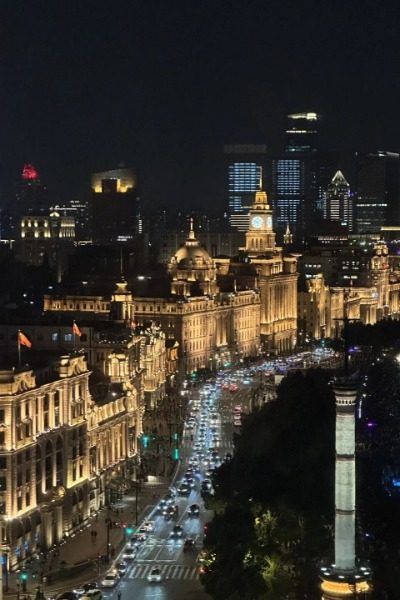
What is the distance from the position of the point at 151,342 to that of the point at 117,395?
20.6 metres

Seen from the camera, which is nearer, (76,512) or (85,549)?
(85,549)

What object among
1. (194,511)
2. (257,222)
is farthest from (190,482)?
(257,222)

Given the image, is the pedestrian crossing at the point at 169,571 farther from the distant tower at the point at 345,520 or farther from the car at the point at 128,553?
the distant tower at the point at 345,520

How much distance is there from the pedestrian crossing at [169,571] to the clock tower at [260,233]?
84.3 m

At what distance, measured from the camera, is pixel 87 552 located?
145 ft

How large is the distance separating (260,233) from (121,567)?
86688 millimetres

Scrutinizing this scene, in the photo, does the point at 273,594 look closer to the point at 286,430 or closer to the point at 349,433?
the point at 349,433

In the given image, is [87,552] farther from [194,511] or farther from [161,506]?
[161,506]

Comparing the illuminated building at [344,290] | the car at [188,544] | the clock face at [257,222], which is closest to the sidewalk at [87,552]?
the car at [188,544]

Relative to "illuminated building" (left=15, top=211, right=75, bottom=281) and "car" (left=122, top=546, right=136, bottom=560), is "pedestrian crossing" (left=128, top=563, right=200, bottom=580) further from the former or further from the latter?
"illuminated building" (left=15, top=211, right=75, bottom=281)

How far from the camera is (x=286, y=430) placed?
1909 inches

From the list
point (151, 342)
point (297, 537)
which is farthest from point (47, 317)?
point (297, 537)

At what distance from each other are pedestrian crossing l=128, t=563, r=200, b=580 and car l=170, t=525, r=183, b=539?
133 inches

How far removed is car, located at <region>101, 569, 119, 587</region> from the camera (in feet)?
133
